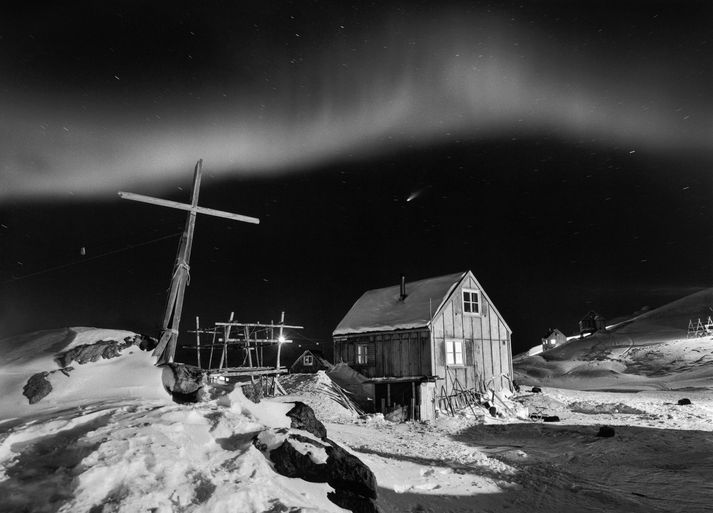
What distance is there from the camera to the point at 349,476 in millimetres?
7297

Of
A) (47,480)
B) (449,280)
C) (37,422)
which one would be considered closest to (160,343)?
(37,422)

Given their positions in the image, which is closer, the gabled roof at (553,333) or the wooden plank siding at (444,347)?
the wooden plank siding at (444,347)

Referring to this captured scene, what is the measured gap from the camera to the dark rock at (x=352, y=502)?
6.92 metres

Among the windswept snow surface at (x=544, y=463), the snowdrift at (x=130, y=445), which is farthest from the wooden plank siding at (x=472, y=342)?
the snowdrift at (x=130, y=445)

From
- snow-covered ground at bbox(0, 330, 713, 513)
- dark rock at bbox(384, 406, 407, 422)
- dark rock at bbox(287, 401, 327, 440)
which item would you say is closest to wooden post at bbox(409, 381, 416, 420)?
dark rock at bbox(384, 406, 407, 422)

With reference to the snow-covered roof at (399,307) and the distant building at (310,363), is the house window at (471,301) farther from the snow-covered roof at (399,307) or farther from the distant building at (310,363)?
the distant building at (310,363)

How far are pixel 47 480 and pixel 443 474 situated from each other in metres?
8.53

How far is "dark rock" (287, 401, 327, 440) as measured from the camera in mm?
9105

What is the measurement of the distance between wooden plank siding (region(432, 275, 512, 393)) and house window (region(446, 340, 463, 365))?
0.22 metres

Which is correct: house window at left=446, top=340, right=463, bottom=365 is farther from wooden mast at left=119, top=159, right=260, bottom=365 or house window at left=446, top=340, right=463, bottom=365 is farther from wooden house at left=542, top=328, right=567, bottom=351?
wooden house at left=542, top=328, right=567, bottom=351

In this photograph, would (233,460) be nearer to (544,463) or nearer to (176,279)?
(176,279)

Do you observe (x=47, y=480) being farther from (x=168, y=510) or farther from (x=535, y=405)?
(x=535, y=405)

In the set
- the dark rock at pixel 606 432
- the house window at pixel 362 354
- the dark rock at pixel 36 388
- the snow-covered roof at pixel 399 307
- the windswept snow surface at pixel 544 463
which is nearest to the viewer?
the dark rock at pixel 36 388

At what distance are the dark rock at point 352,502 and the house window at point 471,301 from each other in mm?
25523
